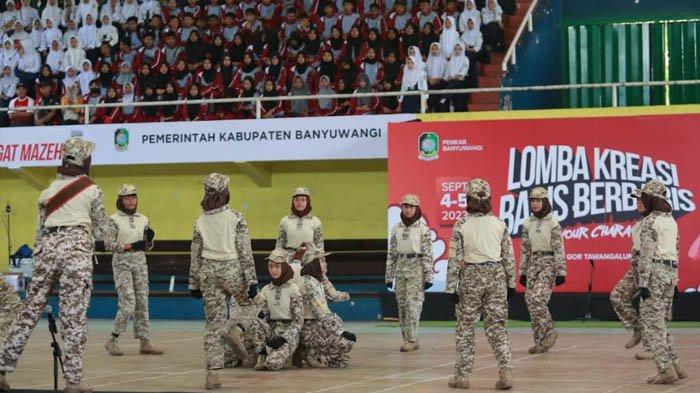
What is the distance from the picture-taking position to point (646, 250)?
43.1 feet

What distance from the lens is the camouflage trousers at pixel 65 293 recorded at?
11.3 meters

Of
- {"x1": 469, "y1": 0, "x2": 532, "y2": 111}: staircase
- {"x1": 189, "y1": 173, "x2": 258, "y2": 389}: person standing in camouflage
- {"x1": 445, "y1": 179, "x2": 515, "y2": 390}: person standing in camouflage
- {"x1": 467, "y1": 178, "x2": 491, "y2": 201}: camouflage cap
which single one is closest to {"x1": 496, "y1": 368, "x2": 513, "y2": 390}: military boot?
{"x1": 445, "y1": 179, "x2": 515, "y2": 390}: person standing in camouflage

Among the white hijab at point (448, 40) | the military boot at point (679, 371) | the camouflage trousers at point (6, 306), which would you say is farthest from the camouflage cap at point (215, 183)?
the white hijab at point (448, 40)

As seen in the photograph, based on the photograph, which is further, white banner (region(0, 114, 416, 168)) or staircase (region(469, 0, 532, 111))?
staircase (region(469, 0, 532, 111))

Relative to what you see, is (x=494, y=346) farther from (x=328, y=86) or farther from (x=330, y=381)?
(x=328, y=86)

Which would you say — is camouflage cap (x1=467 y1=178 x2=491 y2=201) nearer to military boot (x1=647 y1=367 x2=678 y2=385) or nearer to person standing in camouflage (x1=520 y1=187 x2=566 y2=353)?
military boot (x1=647 y1=367 x2=678 y2=385)

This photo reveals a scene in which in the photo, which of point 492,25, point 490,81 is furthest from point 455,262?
point 492,25

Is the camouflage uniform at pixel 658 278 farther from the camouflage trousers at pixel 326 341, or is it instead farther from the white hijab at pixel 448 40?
the white hijab at pixel 448 40

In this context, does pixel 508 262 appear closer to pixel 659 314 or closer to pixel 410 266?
pixel 659 314

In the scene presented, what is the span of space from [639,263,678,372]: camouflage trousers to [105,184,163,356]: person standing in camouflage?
6.71m

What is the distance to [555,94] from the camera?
1085 inches

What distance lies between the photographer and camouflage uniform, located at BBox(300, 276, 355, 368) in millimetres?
14727

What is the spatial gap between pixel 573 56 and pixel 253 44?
7.17 metres

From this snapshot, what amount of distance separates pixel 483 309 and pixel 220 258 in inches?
105
